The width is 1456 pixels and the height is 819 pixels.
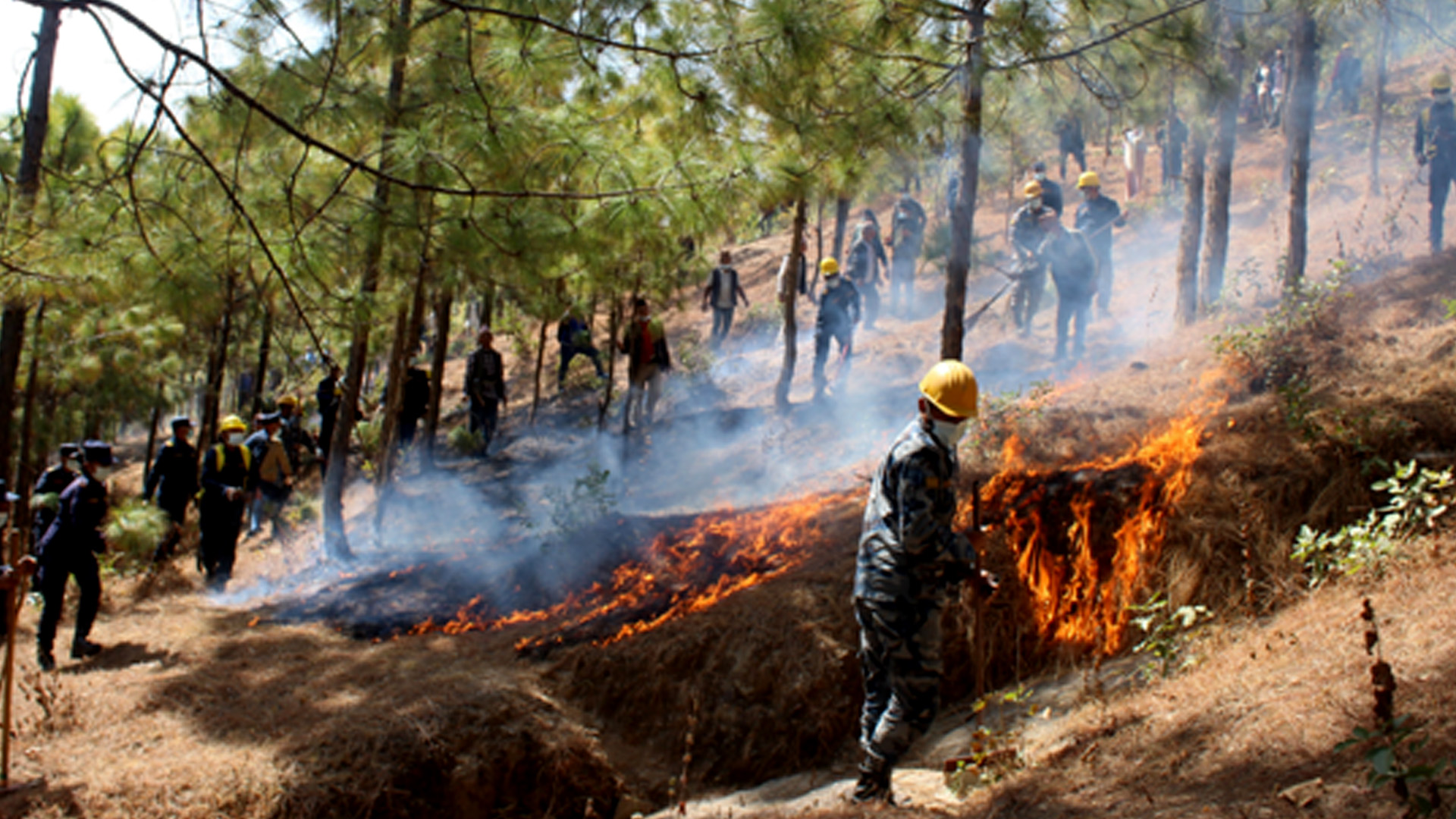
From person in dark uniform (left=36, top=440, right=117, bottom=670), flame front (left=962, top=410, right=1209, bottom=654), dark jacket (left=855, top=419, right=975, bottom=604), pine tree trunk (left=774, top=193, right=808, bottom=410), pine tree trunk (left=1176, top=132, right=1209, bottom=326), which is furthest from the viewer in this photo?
pine tree trunk (left=774, top=193, right=808, bottom=410)

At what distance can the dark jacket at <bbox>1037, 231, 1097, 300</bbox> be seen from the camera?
1145cm

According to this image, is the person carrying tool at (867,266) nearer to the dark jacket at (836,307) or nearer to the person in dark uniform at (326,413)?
the dark jacket at (836,307)

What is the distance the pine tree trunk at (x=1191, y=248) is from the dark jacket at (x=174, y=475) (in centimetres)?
1145

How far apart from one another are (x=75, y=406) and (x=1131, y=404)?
18564mm

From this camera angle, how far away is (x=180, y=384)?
19.6 m

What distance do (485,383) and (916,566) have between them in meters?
11.0

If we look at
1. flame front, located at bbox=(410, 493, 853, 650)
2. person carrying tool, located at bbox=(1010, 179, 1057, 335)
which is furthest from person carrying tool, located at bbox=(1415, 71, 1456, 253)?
flame front, located at bbox=(410, 493, 853, 650)

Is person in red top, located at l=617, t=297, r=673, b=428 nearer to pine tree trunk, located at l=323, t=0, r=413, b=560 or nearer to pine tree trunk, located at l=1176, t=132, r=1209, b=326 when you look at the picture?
pine tree trunk, located at l=323, t=0, r=413, b=560

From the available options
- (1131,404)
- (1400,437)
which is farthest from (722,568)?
(1400,437)

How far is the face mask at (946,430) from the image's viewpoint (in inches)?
173

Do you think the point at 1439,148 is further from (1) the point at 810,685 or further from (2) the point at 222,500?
(2) the point at 222,500

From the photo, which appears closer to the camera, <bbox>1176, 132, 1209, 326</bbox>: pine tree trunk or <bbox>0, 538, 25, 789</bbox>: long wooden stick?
<bbox>0, 538, 25, 789</bbox>: long wooden stick

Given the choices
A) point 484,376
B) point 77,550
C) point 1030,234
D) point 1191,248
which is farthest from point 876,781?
point 484,376

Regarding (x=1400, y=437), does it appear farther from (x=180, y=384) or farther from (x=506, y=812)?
(x=180, y=384)
